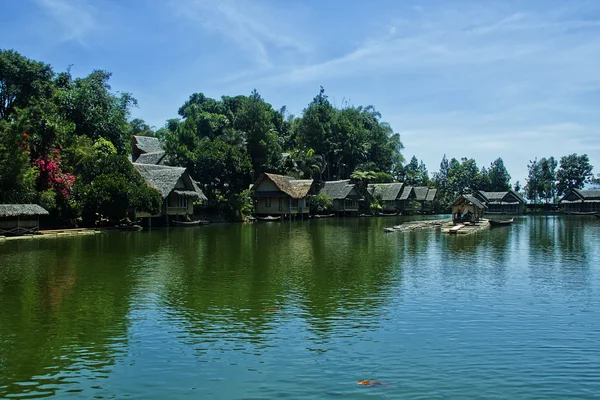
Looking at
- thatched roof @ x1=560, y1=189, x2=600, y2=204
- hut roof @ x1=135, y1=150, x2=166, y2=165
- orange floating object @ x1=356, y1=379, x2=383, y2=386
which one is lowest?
orange floating object @ x1=356, y1=379, x2=383, y2=386

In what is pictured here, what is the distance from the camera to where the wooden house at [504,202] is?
2975 inches

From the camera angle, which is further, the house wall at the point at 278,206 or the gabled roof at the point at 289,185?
the house wall at the point at 278,206

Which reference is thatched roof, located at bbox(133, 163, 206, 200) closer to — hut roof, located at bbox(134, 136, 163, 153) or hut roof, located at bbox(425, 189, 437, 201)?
hut roof, located at bbox(134, 136, 163, 153)

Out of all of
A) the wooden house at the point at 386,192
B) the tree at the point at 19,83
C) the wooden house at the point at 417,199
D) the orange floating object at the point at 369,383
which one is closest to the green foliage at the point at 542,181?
the wooden house at the point at 417,199

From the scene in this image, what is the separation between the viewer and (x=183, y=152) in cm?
4681

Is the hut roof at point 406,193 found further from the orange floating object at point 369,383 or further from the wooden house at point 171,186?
the orange floating object at point 369,383

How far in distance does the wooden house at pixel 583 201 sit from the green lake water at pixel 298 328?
58789 millimetres

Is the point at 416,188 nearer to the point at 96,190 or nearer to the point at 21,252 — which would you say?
the point at 96,190

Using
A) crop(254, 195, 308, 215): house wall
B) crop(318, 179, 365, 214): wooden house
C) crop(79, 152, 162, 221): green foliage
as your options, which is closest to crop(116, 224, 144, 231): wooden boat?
crop(79, 152, 162, 221): green foliage

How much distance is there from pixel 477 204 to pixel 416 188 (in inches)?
1428

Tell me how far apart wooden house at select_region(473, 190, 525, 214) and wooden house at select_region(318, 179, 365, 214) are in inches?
1038

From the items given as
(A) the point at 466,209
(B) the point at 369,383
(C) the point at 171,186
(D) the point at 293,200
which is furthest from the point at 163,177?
(B) the point at 369,383

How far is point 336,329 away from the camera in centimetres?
999

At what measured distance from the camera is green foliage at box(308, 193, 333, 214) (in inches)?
2175
